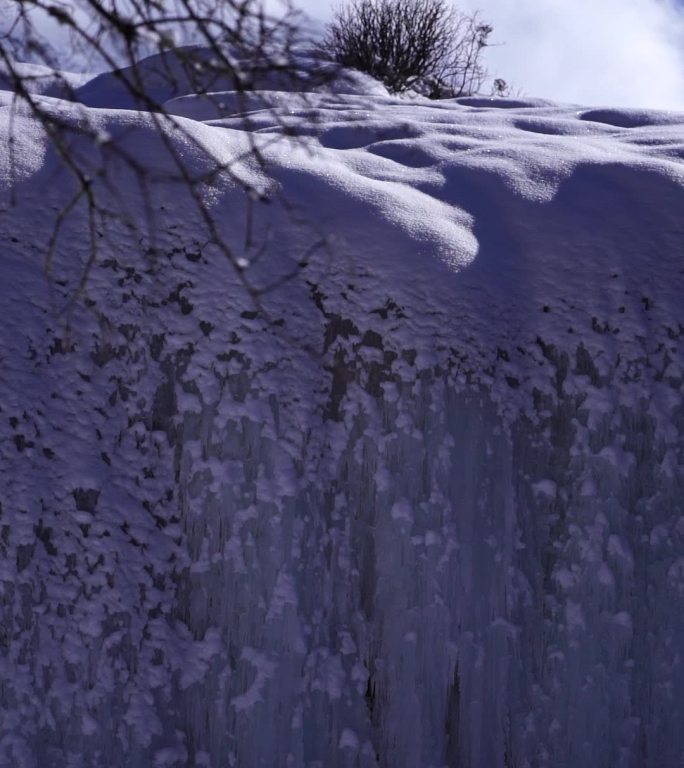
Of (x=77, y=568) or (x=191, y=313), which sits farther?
(x=191, y=313)

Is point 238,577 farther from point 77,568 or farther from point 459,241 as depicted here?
point 459,241

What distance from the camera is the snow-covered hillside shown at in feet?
7.53

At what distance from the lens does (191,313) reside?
2.44 meters

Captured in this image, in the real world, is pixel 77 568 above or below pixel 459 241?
below

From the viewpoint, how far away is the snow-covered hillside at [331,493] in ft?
Answer: 7.53

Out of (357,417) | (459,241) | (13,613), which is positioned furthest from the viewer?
(459,241)

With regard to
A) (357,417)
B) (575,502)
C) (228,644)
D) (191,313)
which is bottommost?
(228,644)

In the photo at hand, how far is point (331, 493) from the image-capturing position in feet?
7.84

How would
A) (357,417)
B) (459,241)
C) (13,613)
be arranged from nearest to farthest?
1. (13,613)
2. (357,417)
3. (459,241)

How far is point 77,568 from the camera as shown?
229cm

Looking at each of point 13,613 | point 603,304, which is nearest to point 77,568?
point 13,613

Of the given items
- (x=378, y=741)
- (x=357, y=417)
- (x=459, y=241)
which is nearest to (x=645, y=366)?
(x=459, y=241)

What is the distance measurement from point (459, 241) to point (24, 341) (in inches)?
42.6

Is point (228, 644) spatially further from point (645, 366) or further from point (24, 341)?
point (645, 366)
